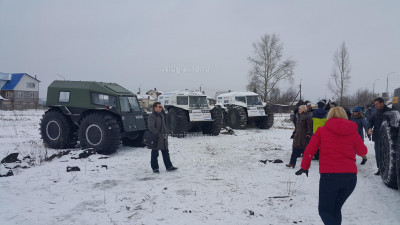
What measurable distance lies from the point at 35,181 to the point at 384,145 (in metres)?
7.64

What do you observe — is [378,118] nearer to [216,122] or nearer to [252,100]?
[216,122]

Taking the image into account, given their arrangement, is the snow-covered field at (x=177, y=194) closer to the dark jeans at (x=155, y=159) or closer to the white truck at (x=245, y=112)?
the dark jeans at (x=155, y=159)

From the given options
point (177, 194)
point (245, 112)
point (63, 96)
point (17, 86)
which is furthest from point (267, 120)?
point (17, 86)

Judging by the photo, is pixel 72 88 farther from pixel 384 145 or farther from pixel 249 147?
pixel 384 145

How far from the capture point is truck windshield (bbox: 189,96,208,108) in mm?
14592

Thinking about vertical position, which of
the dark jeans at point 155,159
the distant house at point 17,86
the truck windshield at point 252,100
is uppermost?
the distant house at point 17,86

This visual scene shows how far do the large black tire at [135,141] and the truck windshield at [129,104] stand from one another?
40.9 inches

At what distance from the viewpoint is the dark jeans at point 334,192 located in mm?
3494

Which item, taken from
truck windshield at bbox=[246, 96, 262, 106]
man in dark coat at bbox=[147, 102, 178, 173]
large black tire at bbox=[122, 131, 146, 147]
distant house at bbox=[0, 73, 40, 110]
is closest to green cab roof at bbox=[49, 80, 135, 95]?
large black tire at bbox=[122, 131, 146, 147]

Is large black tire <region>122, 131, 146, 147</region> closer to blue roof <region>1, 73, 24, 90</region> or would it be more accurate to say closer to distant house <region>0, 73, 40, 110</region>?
distant house <region>0, 73, 40, 110</region>

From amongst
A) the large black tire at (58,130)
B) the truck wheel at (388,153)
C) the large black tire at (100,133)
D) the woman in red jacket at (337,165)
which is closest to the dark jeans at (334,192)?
the woman in red jacket at (337,165)

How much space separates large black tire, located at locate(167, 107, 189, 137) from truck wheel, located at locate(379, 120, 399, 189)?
8.80m

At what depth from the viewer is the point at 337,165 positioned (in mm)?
3518

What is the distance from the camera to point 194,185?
625cm
